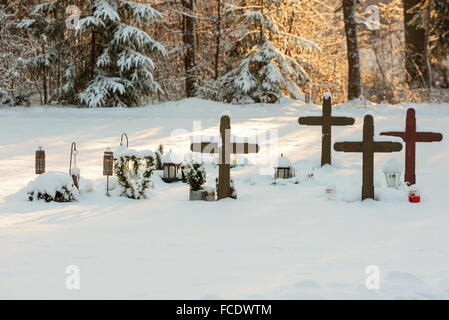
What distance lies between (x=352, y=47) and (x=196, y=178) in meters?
13.5

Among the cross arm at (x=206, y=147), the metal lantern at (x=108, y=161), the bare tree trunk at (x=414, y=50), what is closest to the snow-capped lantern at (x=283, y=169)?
the cross arm at (x=206, y=147)

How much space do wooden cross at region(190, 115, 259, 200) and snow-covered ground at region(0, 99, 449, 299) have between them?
9.0 inches

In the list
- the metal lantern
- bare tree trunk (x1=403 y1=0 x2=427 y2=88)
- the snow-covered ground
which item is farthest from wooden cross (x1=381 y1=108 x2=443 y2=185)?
bare tree trunk (x1=403 y1=0 x2=427 y2=88)

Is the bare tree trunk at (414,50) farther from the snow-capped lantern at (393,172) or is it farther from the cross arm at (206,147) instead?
the cross arm at (206,147)

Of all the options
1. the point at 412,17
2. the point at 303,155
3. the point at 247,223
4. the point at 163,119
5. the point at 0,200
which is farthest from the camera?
the point at 412,17

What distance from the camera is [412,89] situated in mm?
21797

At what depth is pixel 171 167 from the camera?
31.8ft

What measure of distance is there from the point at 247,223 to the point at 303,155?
5.22 metres

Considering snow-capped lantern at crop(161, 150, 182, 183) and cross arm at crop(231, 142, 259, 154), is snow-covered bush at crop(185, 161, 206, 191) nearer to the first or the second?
cross arm at crop(231, 142, 259, 154)

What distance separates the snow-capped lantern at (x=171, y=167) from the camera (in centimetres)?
Result: 958

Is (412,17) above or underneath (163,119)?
above

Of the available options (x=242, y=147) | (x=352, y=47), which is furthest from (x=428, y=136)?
(x=352, y=47)
